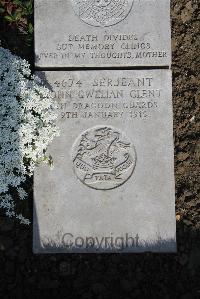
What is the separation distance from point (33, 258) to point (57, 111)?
1.26 m

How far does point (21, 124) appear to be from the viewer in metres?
3.62

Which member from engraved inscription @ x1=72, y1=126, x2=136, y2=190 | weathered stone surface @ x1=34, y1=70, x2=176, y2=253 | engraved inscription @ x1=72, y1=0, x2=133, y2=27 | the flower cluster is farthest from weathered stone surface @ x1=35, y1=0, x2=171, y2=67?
engraved inscription @ x1=72, y1=126, x2=136, y2=190

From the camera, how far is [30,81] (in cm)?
373

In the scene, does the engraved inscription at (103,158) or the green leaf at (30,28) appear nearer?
the engraved inscription at (103,158)

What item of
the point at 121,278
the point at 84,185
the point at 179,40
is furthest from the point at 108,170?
the point at 179,40

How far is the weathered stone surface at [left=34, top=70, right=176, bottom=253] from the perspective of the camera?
3.74 m

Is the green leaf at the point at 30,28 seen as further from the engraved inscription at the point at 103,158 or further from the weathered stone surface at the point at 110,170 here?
the engraved inscription at the point at 103,158

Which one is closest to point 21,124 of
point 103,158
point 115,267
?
point 103,158

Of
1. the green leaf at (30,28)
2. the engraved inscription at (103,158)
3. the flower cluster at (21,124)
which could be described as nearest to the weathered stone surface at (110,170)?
the engraved inscription at (103,158)

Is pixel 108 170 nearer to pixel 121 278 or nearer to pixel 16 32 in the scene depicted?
pixel 121 278

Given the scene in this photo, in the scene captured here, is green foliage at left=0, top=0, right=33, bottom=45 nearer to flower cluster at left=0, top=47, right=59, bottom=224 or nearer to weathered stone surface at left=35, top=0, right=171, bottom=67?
weathered stone surface at left=35, top=0, right=171, bottom=67

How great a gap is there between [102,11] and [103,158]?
1265 mm

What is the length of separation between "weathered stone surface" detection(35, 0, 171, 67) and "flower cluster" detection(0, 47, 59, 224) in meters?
0.28

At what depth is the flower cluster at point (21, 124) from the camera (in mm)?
3626
